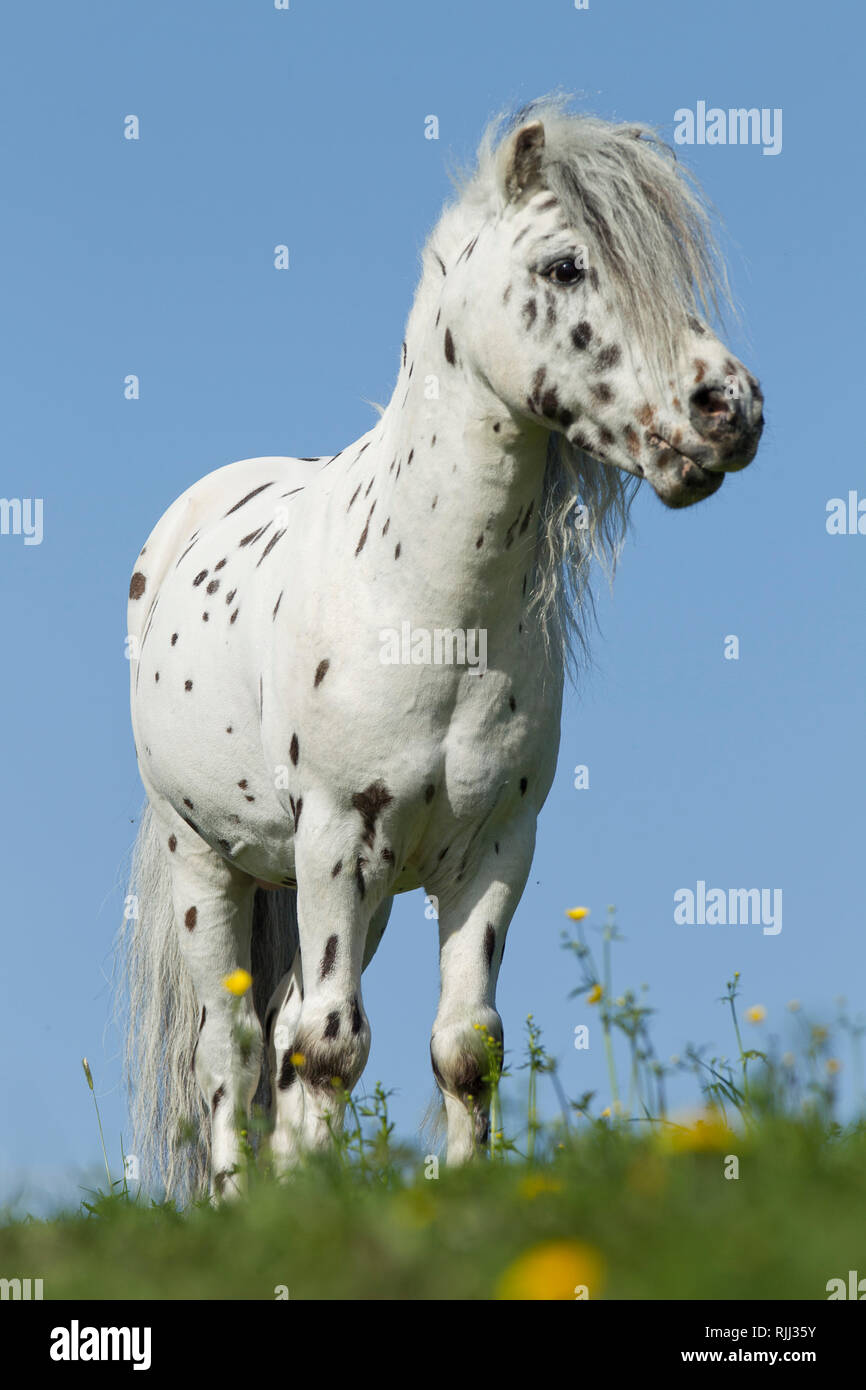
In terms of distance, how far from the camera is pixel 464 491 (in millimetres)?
4852

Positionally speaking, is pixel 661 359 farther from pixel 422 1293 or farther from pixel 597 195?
pixel 422 1293

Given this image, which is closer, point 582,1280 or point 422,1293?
point 582,1280

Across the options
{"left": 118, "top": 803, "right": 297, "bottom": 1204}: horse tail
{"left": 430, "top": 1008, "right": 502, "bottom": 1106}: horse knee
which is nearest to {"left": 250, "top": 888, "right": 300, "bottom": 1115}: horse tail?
{"left": 118, "top": 803, "right": 297, "bottom": 1204}: horse tail

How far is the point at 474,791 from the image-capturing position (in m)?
4.94

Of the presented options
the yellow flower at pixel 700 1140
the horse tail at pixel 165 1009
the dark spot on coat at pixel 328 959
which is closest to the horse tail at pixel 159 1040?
the horse tail at pixel 165 1009

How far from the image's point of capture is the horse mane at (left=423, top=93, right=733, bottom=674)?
435cm

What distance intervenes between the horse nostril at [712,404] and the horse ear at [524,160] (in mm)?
959

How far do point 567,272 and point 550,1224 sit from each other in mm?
2879

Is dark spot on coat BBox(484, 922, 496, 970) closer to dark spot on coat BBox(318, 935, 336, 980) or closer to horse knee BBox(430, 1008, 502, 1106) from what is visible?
horse knee BBox(430, 1008, 502, 1106)
